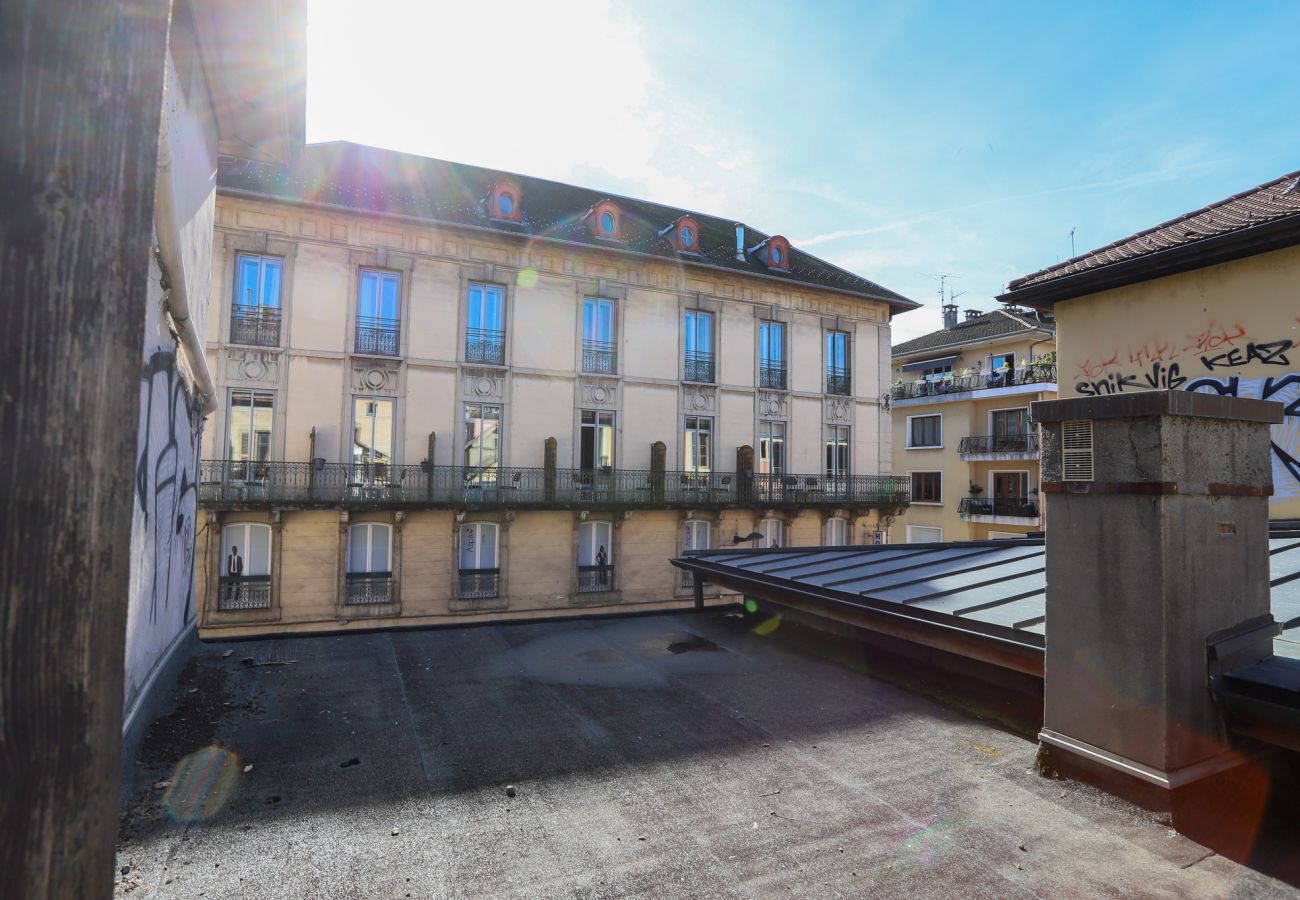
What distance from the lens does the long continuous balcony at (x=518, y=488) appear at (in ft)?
61.8

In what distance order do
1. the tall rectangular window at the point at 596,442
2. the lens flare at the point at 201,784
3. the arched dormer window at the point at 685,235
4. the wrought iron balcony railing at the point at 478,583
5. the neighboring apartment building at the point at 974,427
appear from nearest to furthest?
1. the lens flare at the point at 201,784
2. the wrought iron balcony railing at the point at 478,583
3. the tall rectangular window at the point at 596,442
4. the arched dormer window at the point at 685,235
5. the neighboring apartment building at the point at 974,427

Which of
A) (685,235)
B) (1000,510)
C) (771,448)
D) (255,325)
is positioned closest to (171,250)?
(255,325)

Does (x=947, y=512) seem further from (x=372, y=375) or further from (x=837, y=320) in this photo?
(x=372, y=375)

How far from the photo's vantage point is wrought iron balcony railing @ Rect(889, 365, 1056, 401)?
31.0m

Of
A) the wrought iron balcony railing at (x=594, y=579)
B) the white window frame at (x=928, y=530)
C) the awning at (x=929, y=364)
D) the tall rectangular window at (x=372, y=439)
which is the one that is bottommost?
the wrought iron balcony railing at (x=594, y=579)

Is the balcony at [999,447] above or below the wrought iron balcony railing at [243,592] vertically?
above

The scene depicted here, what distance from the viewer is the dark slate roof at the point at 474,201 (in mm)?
19969

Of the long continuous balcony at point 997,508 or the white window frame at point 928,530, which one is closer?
the long continuous balcony at point 997,508

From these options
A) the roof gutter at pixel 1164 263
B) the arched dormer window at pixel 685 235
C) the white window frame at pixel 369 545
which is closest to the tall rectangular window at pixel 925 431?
the arched dormer window at pixel 685 235

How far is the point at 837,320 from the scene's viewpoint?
90.2 feet

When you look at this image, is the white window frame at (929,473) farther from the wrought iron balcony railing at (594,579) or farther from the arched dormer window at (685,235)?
the wrought iron balcony railing at (594,579)

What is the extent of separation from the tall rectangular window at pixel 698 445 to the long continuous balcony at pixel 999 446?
620 inches

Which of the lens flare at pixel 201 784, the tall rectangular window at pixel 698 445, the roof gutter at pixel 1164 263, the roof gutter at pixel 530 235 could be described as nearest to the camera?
the lens flare at pixel 201 784

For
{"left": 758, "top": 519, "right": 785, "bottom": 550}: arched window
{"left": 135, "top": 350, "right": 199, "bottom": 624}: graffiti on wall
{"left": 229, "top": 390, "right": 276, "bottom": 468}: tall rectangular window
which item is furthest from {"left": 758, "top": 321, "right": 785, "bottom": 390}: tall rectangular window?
{"left": 135, "top": 350, "right": 199, "bottom": 624}: graffiti on wall
